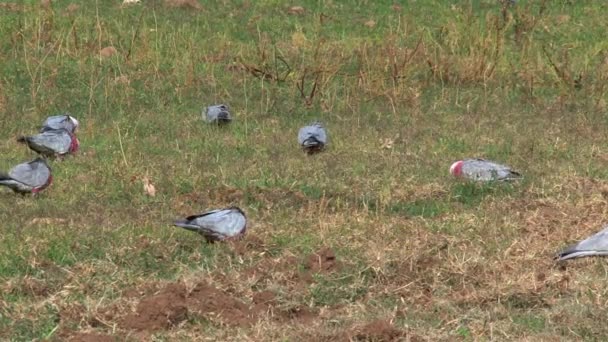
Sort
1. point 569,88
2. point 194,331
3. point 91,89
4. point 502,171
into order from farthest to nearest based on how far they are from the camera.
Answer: point 569,88 → point 91,89 → point 502,171 → point 194,331

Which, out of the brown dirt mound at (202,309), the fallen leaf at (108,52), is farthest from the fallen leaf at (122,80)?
the brown dirt mound at (202,309)

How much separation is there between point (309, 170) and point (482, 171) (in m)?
1.18

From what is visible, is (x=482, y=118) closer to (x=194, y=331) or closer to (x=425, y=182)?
(x=425, y=182)

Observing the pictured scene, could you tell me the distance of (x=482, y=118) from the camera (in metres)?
9.30

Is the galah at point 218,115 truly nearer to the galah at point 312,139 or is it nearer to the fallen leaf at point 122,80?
the galah at point 312,139

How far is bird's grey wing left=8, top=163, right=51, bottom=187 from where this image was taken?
656cm

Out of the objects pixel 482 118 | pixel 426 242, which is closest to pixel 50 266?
pixel 426 242

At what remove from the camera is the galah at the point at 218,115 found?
8.71m

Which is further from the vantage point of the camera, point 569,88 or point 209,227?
point 569,88

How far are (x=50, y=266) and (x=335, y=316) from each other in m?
1.47

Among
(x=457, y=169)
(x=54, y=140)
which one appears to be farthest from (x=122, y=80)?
(x=457, y=169)

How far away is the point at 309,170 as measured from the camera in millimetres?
7578

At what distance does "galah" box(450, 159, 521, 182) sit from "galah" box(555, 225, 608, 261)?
5.28ft

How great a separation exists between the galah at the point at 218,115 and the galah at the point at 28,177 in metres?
2.22
